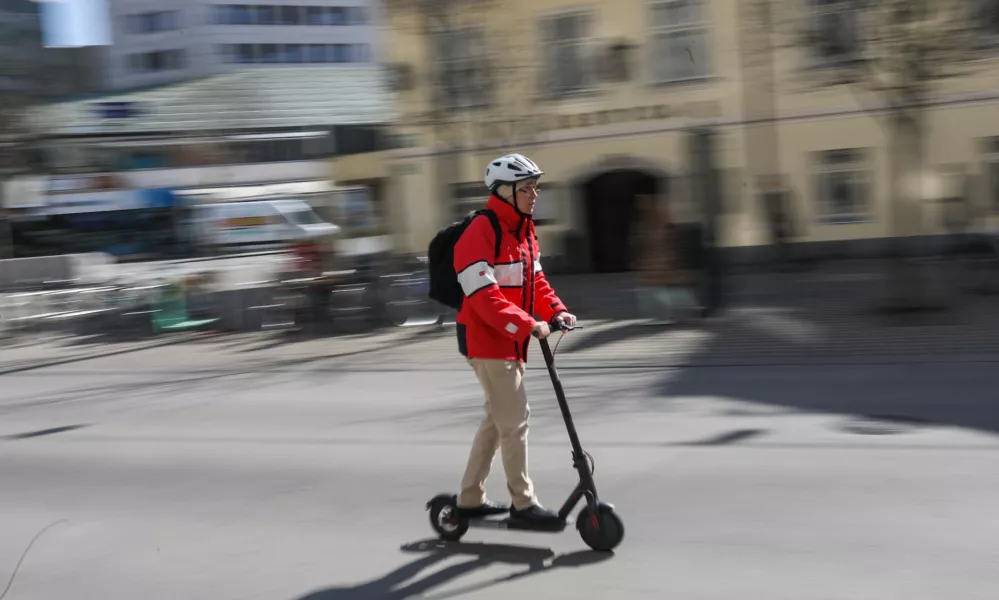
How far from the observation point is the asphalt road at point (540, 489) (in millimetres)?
5023

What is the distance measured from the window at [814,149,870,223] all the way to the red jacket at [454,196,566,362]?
17829 millimetres

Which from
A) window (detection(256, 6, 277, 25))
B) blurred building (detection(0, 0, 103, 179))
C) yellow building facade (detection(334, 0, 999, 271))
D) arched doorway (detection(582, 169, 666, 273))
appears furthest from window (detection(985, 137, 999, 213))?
window (detection(256, 6, 277, 25))

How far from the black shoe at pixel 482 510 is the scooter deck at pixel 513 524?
0.07 ft

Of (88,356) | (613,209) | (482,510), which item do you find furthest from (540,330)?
(613,209)

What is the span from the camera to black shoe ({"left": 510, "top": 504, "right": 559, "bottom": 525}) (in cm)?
530

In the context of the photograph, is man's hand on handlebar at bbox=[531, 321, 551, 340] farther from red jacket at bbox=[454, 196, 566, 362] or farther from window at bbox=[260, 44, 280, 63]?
window at bbox=[260, 44, 280, 63]

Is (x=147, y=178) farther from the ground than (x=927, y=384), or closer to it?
farther from the ground

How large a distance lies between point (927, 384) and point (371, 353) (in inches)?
262

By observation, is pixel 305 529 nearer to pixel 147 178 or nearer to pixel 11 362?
pixel 11 362

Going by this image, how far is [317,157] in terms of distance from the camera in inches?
1713

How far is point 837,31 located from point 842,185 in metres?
9.51

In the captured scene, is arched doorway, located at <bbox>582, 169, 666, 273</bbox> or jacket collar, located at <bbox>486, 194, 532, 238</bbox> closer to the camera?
jacket collar, located at <bbox>486, 194, 532, 238</bbox>

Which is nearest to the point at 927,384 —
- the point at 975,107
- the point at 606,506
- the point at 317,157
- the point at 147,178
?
the point at 606,506

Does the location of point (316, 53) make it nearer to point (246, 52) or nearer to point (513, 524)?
point (246, 52)
